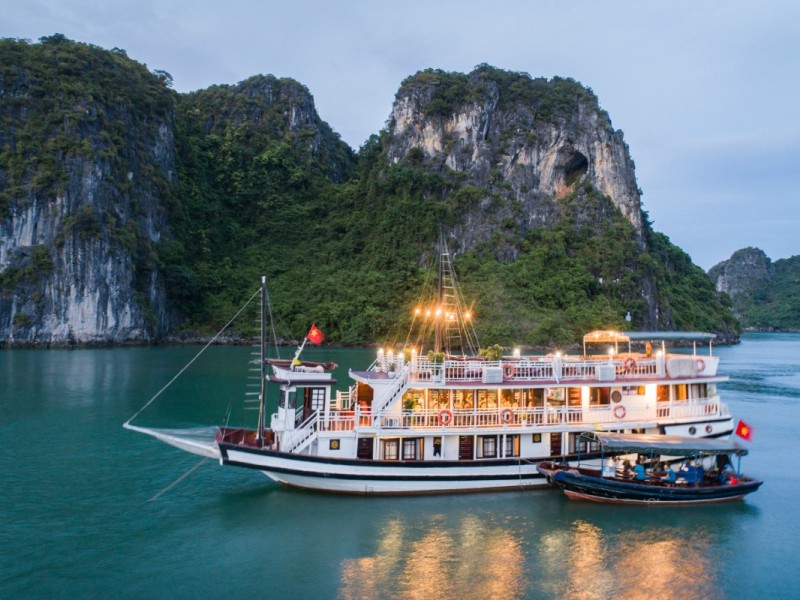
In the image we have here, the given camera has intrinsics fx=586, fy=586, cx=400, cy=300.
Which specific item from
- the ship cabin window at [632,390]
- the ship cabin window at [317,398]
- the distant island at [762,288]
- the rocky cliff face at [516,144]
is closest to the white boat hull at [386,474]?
the ship cabin window at [317,398]

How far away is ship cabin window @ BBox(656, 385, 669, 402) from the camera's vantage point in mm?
17897

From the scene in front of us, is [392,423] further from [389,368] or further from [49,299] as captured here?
[49,299]

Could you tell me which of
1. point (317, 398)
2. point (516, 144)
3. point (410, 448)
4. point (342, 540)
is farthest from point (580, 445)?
point (516, 144)

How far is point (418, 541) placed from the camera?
13.4 m

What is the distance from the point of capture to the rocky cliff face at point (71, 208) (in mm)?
66062

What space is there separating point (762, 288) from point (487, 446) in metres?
180

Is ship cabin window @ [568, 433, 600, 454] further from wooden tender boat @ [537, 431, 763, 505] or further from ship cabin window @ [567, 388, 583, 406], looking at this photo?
ship cabin window @ [567, 388, 583, 406]

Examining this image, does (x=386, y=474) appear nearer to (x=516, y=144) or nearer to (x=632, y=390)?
(x=632, y=390)

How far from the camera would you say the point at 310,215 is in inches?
3890

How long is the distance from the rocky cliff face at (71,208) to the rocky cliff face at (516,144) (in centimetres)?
4171

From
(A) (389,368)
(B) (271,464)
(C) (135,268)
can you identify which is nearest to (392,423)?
(A) (389,368)

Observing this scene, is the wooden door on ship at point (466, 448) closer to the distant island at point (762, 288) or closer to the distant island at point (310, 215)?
the distant island at point (310, 215)

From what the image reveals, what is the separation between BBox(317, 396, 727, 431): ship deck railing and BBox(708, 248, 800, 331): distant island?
156 metres

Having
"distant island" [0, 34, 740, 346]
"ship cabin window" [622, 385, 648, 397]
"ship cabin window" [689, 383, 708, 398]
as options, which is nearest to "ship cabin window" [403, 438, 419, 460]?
"ship cabin window" [622, 385, 648, 397]
